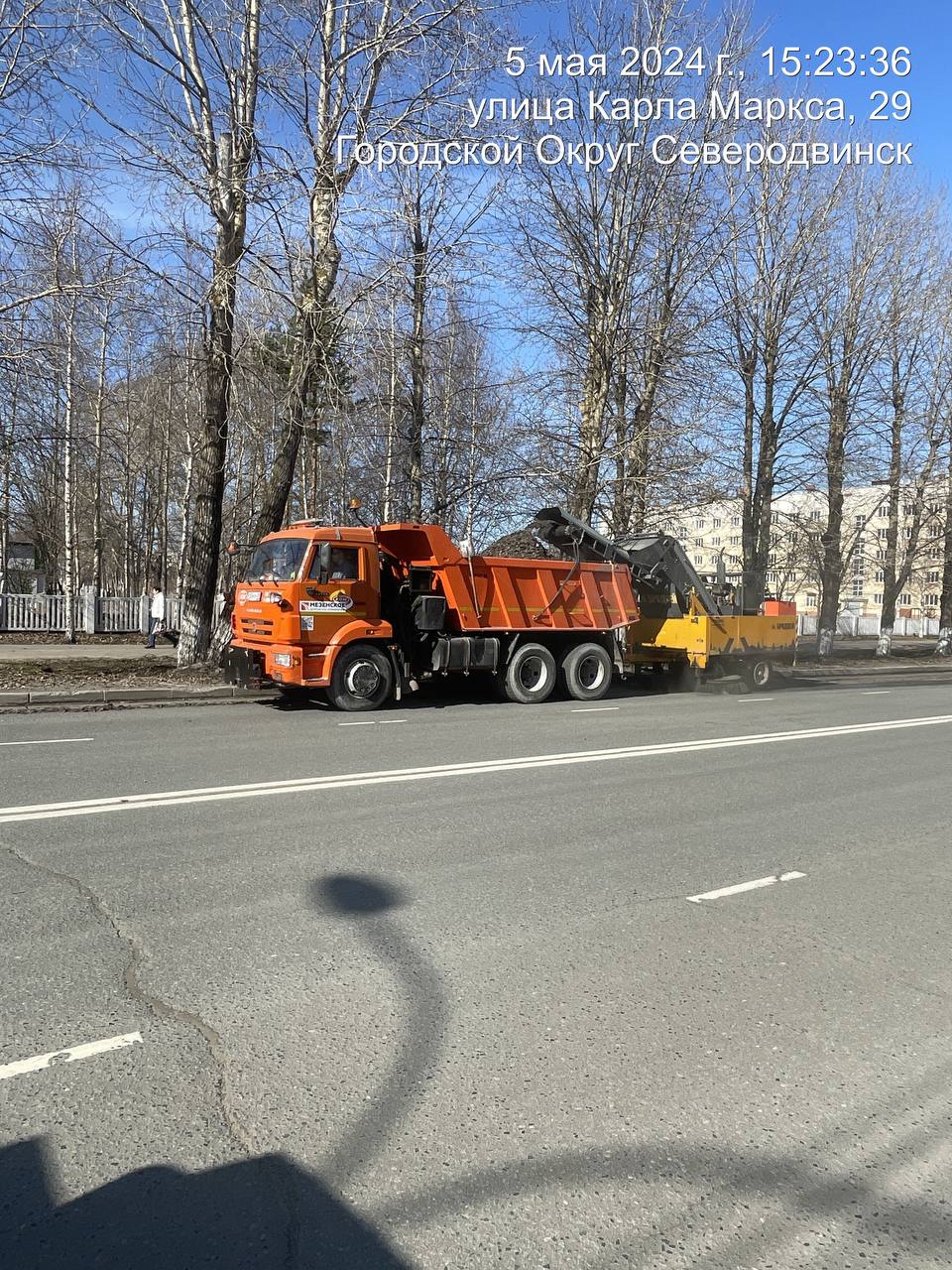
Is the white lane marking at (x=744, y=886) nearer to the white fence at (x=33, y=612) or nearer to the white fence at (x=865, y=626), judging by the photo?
the white fence at (x=33, y=612)

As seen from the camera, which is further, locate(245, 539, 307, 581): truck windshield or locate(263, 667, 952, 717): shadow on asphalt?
locate(263, 667, 952, 717): shadow on asphalt

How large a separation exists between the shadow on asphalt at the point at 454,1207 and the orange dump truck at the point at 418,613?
34.5 feet

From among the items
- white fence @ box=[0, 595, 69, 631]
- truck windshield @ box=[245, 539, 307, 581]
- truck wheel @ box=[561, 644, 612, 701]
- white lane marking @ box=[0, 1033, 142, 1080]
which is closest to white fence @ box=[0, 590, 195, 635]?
white fence @ box=[0, 595, 69, 631]

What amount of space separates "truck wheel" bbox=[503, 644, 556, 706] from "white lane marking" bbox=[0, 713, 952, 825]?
460 centimetres

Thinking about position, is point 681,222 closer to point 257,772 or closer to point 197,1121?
point 257,772

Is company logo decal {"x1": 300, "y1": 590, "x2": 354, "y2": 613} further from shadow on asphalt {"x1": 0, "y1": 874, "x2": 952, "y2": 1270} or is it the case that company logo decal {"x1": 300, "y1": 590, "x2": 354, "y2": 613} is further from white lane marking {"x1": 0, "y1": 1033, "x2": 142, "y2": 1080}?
shadow on asphalt {"x1": 0, "y1": 874, "x2": 952, "y2": 1270}

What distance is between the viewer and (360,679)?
535 inches

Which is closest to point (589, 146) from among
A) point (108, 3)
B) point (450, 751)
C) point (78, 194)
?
point (108, 3)

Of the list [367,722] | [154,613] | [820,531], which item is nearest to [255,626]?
[367,722]

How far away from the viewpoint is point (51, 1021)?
335cm

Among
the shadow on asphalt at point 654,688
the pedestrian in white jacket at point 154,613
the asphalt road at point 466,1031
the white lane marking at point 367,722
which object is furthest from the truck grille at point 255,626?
the pedestrian in white jacket at point 154,613

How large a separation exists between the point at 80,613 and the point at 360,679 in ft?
56.5

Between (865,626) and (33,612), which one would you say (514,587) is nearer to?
(33,612)

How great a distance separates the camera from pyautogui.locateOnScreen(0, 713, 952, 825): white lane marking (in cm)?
650
